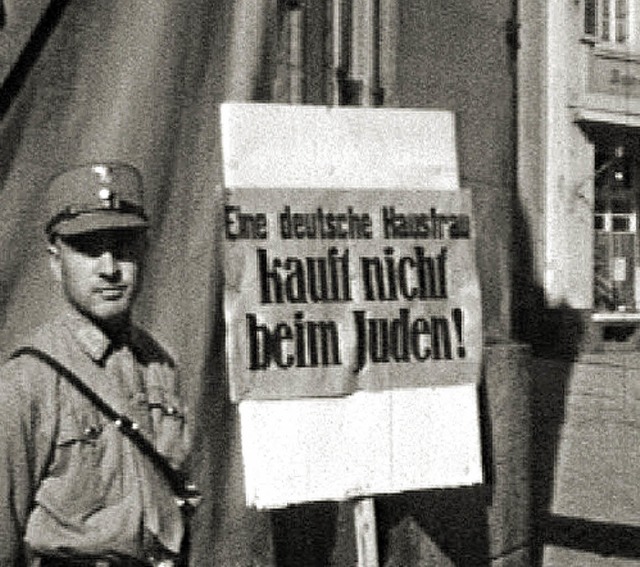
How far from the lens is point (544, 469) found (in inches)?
321

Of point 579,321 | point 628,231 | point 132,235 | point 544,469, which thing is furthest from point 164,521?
point 628,231

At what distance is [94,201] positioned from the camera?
10.2 feet

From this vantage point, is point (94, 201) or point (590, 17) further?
point (590, 17)

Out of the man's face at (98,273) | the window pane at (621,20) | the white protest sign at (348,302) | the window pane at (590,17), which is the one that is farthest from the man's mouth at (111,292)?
the window pane at (621,20)

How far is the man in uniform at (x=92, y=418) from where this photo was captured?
293 cm

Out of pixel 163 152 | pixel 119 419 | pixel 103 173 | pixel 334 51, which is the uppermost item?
pixel 334 51

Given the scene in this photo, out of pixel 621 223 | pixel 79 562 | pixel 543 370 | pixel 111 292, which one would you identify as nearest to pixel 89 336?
pixel 111 292

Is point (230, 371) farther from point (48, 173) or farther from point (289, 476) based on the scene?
point (48, 173)

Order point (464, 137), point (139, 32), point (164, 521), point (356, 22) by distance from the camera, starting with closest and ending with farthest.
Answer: point (164, 521) < point (139, 32) < point (356, 22) < point (464, 137)

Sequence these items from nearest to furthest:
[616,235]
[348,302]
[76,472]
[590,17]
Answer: [76,472]
[348,302]
[590,17]
[616,235]

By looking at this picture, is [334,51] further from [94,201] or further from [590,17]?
[590,17]

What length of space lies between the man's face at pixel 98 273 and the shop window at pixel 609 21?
1795 cm

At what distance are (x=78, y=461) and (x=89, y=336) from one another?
0.96 feet

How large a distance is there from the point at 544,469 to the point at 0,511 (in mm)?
5662
